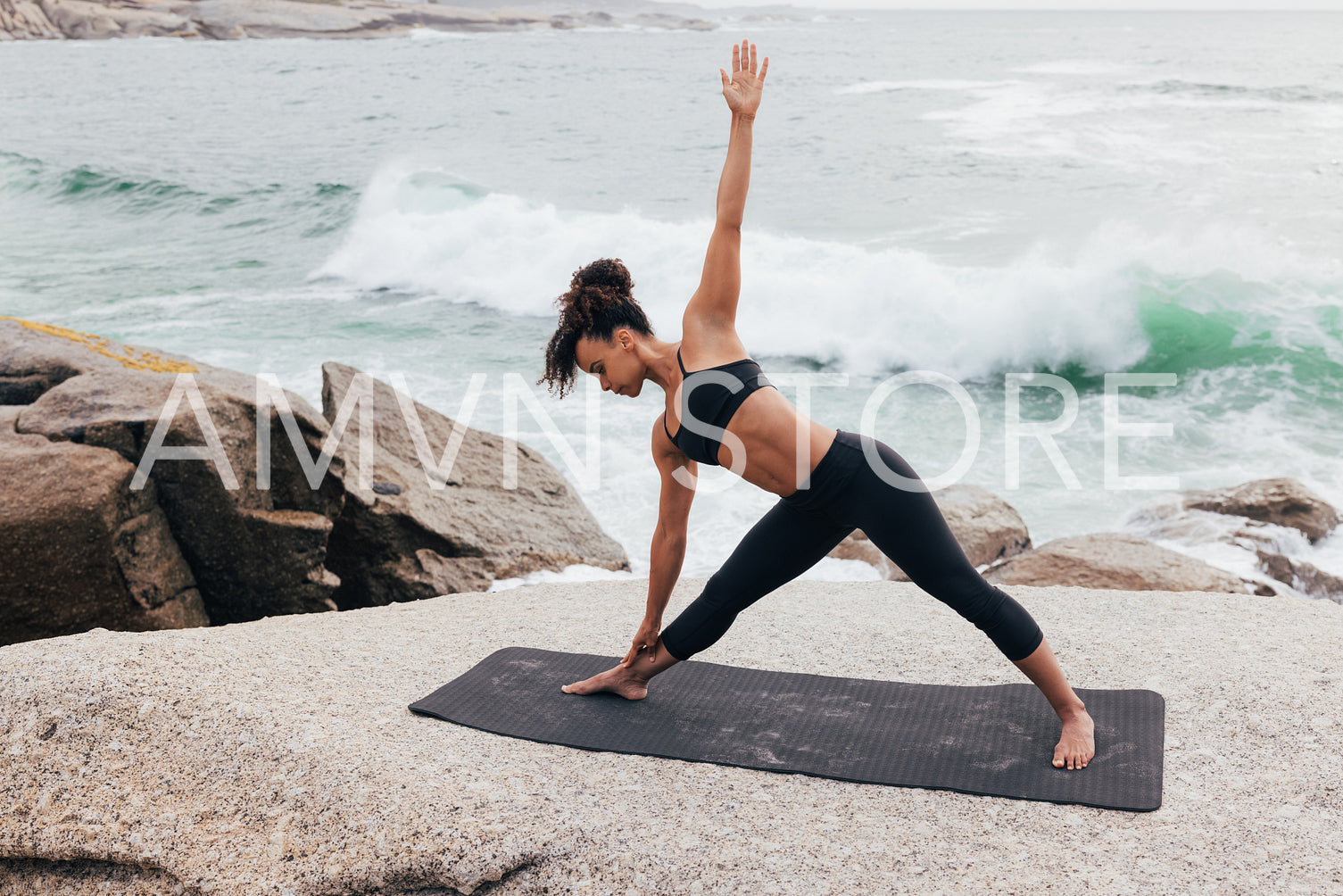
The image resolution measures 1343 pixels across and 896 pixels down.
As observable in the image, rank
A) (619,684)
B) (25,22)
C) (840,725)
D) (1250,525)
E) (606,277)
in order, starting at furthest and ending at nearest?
1. (25,22)
2. (1250,525)
3. (619,684)
4. (840,725)
5. (606,277)

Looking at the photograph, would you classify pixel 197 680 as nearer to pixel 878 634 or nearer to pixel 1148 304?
pixel 878 634

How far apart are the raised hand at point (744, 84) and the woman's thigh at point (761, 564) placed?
125 cm

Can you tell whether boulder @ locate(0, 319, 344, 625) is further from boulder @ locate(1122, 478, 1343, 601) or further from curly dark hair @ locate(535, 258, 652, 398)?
boulder @ locate(1122, 478, 1343, 601)

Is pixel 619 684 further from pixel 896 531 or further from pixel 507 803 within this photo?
pixel 896 531

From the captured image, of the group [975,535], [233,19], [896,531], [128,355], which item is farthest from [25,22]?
[896,531]

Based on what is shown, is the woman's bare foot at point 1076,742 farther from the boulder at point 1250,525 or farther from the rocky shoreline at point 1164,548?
the boulder at point 1250,525

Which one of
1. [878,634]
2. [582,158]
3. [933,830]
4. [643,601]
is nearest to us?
[933,830]

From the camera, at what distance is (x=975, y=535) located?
6676 millimetres

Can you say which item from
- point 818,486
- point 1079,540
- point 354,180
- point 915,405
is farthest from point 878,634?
point 354,180

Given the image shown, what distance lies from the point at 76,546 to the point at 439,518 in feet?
6.70

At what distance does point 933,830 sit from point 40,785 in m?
2.60

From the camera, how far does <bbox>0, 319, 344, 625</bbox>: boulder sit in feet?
15.3

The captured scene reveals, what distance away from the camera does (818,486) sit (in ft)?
9.71

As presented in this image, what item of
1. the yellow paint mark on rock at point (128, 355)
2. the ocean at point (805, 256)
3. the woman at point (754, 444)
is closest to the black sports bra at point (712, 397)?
the woman at point (754, 444)
